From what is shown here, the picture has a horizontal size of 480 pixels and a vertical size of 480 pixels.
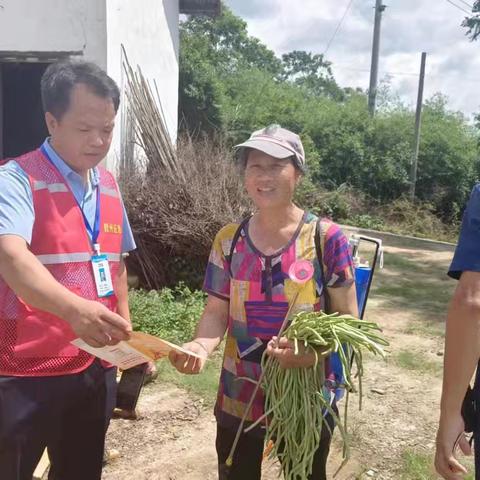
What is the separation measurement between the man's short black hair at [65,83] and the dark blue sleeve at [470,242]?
1.30 meters

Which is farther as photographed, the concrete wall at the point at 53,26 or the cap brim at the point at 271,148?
the concrete wall at the point at 53,26

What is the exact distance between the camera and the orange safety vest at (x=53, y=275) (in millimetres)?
1785

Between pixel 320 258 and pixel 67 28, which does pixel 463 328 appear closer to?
pixel 320 258

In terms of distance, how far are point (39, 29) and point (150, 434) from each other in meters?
4.20

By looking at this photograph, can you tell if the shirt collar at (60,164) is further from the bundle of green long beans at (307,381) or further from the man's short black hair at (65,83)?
the bundle of green long beans at (307,381)

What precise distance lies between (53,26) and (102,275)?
4383mm

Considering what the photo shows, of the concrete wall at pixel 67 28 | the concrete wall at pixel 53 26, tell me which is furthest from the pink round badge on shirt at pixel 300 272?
the concrete wall at pixel 53 26

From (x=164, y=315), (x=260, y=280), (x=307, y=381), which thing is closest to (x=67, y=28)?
(x=164, y=315)

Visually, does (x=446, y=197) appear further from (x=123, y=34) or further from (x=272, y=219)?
(x=272, y=219)

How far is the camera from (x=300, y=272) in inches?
77.3

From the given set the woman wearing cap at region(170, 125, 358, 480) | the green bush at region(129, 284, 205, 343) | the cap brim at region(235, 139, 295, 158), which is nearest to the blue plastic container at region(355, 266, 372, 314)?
the woman wearing cap at region(170, 125, 358, 480)

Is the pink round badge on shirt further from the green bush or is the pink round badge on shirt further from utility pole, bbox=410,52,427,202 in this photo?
utility pole, bbox=410,52,427,202

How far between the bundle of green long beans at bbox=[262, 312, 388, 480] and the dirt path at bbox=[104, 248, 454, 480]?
132cm

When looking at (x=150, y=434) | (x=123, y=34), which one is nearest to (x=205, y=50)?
(x=123, y=34)
